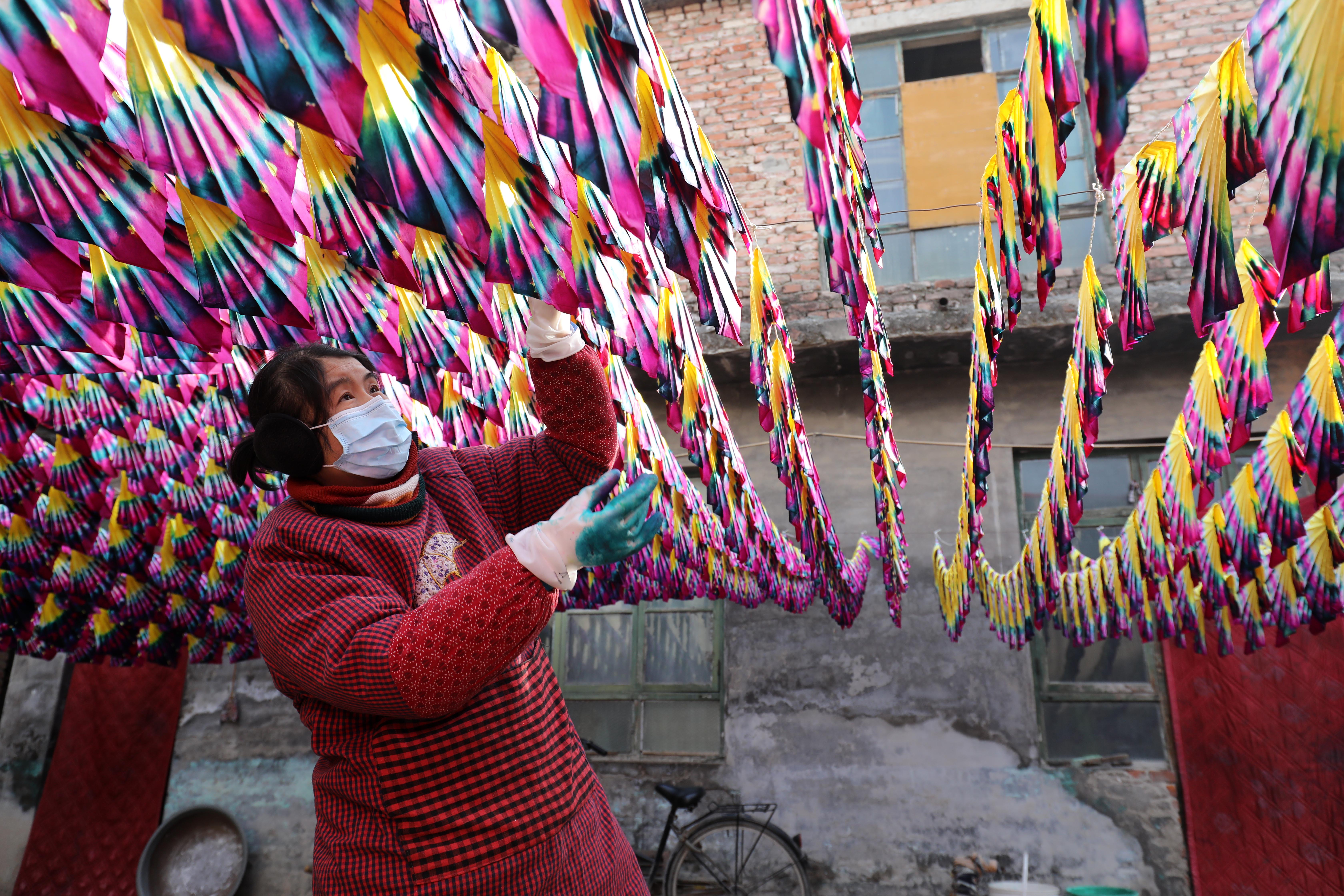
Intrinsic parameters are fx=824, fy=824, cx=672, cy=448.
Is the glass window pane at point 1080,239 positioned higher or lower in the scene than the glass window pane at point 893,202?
lower

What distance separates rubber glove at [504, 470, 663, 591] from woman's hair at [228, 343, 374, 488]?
1.74 feet

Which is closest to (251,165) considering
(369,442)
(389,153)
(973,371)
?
(389,153)

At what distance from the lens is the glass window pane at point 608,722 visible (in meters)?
5.39

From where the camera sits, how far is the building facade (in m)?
4.66

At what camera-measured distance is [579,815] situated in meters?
1.34

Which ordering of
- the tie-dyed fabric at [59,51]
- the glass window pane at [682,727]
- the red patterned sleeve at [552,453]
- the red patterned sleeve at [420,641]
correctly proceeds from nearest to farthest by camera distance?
the tie-dyed fabric at [59,51] → the red patterned sleeve at [420,641] → the red patterned sleeve at [552,453] → the glass window pane at [682,727]

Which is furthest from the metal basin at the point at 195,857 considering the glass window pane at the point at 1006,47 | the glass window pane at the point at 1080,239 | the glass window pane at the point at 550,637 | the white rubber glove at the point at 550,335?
the glass window pane at the point at 1006,47

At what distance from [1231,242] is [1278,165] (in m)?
0.16

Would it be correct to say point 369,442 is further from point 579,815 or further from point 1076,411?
point 1076,411

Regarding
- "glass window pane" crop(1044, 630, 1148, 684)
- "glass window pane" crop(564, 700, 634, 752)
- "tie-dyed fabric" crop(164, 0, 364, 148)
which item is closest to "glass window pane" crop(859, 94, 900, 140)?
"glass window pane" crop(1044, 630, 1148, 684)

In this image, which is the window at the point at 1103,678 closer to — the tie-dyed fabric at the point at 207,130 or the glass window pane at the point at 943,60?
the glass window pane at the point at 943,60

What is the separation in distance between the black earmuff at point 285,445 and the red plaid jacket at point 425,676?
71 millimetres

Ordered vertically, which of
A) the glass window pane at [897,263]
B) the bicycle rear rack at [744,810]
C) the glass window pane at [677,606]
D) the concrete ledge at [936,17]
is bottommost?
the bicycle rear rack at [744,810]

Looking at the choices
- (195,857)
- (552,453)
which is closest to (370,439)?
(552,453)
